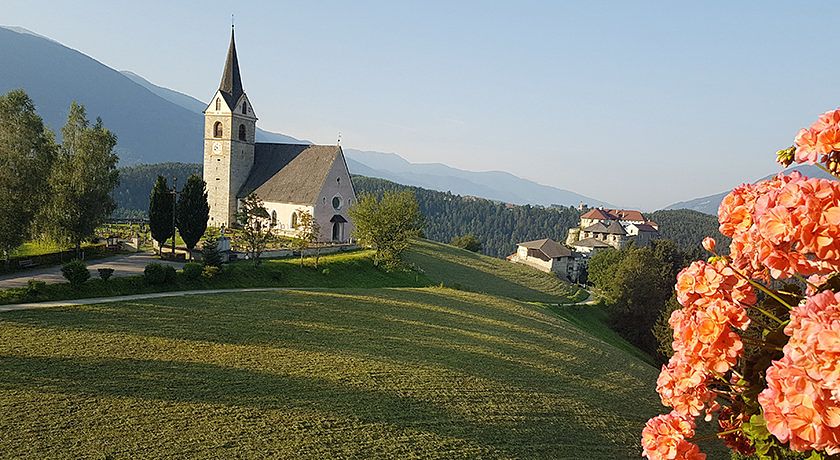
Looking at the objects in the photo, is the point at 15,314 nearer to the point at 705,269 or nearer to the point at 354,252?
the point at 705,269

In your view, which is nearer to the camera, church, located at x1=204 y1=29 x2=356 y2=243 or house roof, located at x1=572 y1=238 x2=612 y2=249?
church, located at x1=204 y1=29 x2=356 y2=243

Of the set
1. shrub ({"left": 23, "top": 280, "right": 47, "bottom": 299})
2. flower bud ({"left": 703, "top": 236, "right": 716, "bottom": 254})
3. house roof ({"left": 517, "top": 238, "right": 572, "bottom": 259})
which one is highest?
flower bud ({"left": 703, "top": 236, "right": 716, "bottom": 254})

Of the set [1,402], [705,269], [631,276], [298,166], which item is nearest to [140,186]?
[298,166]

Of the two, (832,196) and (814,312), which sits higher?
(832,196)

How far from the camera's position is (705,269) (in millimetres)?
3418

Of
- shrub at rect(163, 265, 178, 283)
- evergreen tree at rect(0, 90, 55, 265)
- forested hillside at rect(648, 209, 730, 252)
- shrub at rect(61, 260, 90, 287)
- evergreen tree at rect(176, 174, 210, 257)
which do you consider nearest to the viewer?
shrub at rect(61, 260, 90, 287)

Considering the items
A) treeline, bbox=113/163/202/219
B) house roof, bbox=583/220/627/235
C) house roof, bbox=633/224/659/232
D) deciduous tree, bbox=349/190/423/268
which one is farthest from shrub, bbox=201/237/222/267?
house roof, bbox=633/224/659/232

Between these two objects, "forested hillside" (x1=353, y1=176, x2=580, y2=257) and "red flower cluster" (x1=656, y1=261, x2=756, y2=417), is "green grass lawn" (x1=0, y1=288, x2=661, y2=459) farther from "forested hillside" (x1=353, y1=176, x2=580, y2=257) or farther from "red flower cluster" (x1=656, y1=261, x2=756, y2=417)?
"forested hillside" (x1=353, y1=176, x2=580, y2=257)

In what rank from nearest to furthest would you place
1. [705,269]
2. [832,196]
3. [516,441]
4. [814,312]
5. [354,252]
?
[814,312] < [832,196] < [705,269] < [516,441] < [354,252]

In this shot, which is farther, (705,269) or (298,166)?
(298,166)

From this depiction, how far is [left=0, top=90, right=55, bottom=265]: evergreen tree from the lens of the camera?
2602 centimetres

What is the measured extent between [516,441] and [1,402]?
43.8 ft

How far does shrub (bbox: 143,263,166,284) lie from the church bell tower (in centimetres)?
2528

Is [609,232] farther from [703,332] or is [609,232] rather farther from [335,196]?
[703,332]
